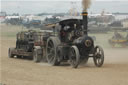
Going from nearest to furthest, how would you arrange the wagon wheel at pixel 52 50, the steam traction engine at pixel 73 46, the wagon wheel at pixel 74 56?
1. the wagon wheel at pixel 74 56
2. the steam traction engine at pixel 73 46
3. the wagon wheel at pixel 52 50

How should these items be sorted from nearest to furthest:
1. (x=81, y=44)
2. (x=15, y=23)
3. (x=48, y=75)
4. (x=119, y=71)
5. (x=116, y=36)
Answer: (x=48, y=75)
(x=119, y=71)
(x=81, y=44)
(x=116, y=36)
(x=15, y=23)

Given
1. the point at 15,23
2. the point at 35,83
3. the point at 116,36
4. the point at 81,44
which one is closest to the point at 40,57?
the point at 81,44

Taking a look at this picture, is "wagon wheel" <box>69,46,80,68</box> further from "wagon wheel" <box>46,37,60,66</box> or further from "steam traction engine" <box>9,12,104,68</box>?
"wagon wheel" <box>46,37,60,66</box>

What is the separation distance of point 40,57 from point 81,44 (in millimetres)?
3644

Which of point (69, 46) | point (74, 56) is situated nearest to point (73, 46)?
point (74, 56)

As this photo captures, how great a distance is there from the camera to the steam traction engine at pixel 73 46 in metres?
14.0

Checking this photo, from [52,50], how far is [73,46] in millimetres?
1824

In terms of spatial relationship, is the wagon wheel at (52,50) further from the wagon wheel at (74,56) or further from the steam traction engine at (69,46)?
the wagon wheel at (74,56)

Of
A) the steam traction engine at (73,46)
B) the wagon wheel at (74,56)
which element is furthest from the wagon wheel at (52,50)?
the wagon wheel at (74,56)

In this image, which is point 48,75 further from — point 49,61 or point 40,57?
point 40,57

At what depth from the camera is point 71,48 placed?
14.2 meters

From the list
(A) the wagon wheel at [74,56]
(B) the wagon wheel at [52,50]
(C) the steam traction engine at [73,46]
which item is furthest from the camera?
(B) the wagon wheel at [52,50]

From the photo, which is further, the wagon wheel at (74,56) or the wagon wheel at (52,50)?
the wagon wheel at (52,50)

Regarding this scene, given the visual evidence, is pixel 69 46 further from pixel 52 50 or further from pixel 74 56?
pixel 52 50
